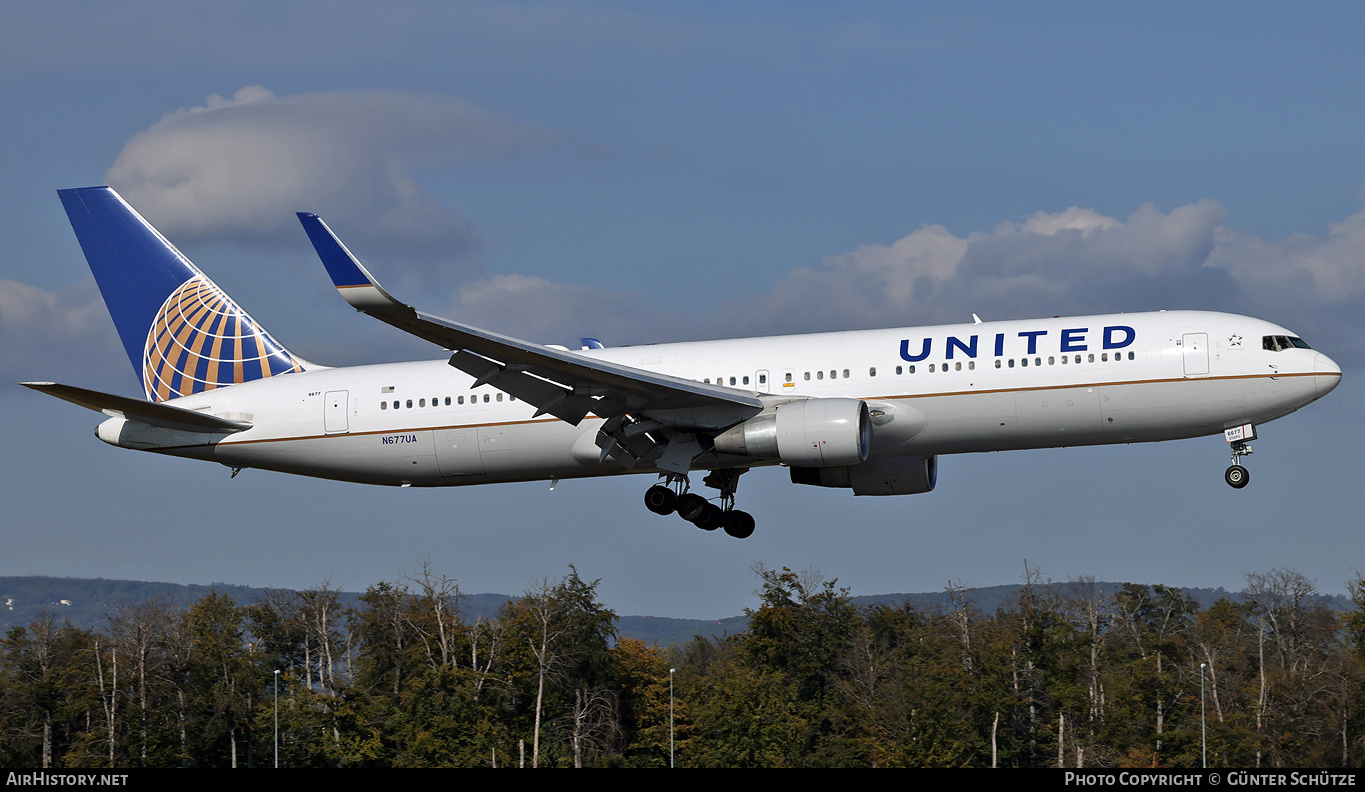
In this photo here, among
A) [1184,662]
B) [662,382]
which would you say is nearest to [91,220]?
[662,382]

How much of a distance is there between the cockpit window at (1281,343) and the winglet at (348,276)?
63.8ft

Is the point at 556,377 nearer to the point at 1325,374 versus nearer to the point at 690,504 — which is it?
the point at 690,504

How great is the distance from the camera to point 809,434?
30.7 meters

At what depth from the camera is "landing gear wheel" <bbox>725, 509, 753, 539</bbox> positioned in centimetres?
3625

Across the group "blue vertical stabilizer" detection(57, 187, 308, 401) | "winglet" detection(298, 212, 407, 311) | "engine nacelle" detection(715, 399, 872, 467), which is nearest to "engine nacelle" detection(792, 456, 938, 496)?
Answer: "engine nacelle" detection(715, 399, 872, 467)

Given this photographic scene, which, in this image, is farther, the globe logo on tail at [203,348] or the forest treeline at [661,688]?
the forest treeline at [661,688]

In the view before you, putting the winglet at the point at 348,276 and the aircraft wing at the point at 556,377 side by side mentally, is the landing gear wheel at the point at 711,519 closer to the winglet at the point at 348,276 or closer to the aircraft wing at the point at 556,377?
the aircraft wing at the point at 556,377

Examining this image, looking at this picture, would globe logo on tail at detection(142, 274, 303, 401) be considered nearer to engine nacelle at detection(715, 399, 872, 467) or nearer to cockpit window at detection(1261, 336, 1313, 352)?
engine nacelle at detection(715, 399, 872, 467)

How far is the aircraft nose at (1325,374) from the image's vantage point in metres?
30.5

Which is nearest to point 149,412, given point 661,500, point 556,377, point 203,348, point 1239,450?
point 203,348

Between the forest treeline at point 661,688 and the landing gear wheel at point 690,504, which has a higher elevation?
the landing gear wheel at point 690,504

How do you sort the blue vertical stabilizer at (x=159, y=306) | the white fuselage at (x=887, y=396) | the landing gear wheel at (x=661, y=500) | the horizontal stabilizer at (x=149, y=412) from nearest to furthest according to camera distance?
1. the white fuselage at (x=887, y=396)
2. the horizontal stabilizer at (x=149, y=412)
3. the landing gear wheel at (x=661, y=500)
4. the blue vertical stabilizer at (x=159, y=306)

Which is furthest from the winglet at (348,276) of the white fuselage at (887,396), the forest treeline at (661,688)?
the forest treeline at (661,688)

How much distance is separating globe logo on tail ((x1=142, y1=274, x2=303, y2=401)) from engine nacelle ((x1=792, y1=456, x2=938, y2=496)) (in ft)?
51.4
